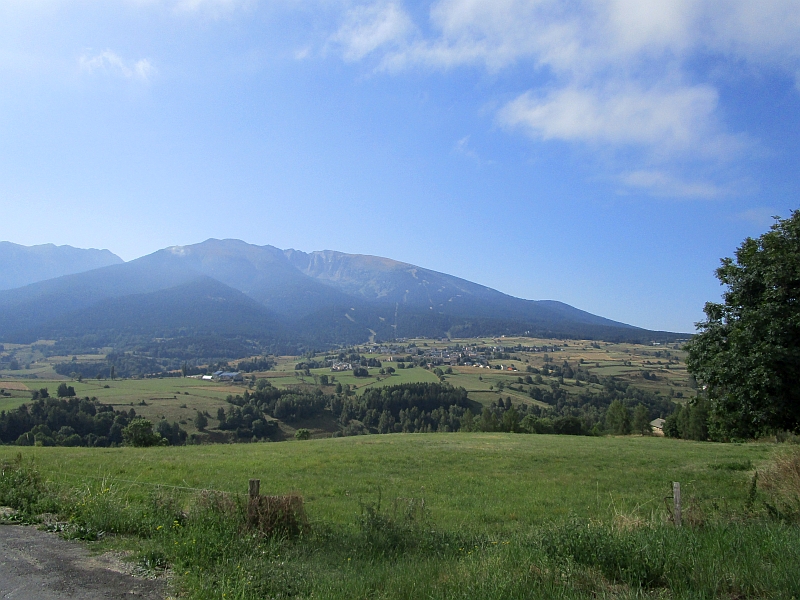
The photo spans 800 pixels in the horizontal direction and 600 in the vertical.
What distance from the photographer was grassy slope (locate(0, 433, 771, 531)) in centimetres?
1397

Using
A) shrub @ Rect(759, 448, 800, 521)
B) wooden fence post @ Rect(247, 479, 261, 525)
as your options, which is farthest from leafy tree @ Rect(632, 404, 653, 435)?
wooden fence post @ Rect(247, 479, 261, 525)

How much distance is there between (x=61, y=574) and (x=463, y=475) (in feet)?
51.4

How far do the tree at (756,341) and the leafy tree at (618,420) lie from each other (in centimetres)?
5781

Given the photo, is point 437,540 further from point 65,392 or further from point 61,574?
point 65,392

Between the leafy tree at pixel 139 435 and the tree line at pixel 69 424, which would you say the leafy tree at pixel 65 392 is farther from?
the leafy tree at pixel 139 435

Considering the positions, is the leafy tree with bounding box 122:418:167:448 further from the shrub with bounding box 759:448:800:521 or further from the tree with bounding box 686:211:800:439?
the shrub with bounding box 759:448:800:521

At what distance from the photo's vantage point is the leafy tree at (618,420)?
235 feet

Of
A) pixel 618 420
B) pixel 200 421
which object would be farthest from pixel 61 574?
pixel 618 420

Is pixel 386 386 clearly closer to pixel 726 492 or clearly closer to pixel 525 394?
pixel 525 394

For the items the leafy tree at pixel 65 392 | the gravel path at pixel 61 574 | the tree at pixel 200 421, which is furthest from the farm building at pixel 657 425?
the leafy tree at pixel 65 392

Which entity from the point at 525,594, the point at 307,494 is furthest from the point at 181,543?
the point at 307,494

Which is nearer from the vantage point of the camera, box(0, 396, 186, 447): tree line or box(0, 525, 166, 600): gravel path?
box(0, 525, 166, 600): gravel path

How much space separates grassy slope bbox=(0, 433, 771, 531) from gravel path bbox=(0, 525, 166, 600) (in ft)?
16.8

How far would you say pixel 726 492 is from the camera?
54.6 feet
